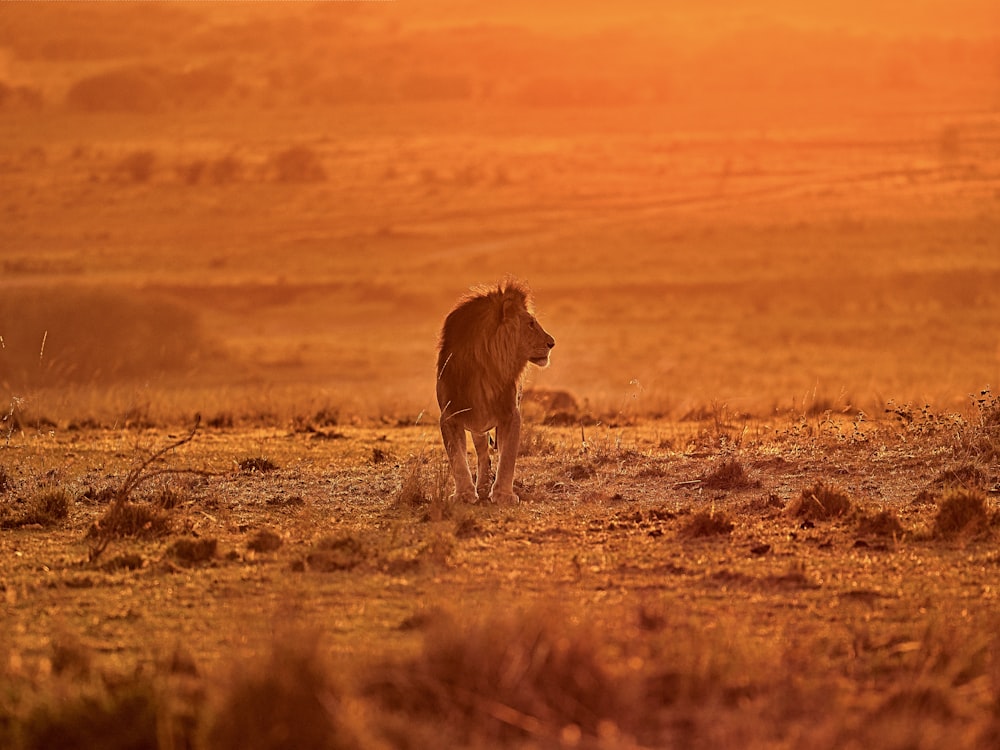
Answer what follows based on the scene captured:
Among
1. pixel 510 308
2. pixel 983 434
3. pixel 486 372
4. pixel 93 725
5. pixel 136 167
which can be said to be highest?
pixel 136 167

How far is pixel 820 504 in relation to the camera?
11.1 meters

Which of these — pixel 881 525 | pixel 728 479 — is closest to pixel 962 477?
pixel 728 479

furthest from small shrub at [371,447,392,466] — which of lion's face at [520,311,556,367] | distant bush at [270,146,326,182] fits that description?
distant bush at [270,146,326,182]

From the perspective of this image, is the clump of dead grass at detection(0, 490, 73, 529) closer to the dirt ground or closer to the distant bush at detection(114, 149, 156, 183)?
the dirt ground

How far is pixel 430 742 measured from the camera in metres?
5.66

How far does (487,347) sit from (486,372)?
183 millimetres

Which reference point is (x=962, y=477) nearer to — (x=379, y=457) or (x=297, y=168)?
(x=379, y=457)

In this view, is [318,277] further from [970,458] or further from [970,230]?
[970,458]

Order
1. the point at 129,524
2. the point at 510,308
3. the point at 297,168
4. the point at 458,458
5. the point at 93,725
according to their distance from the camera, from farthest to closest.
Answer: the point at 297,168 → the point at 510,308 → the point at 458,458 → the point at 129,524 → the point at 93,725

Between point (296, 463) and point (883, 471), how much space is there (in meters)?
5.25

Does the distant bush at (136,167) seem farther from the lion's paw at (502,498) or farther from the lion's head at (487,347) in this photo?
the lion's paw at (502,498)

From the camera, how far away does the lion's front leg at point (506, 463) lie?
12258 millimetres

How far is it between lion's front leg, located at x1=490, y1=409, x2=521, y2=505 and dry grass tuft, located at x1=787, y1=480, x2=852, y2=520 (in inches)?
81.1

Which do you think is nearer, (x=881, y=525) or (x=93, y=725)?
(x=93, y=725)
